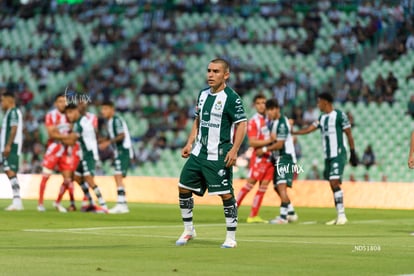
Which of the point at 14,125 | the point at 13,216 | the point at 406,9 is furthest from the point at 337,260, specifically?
the point at 406,9

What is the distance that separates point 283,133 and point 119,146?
5103mm

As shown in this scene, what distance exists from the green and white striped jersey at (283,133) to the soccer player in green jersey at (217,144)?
7.22m

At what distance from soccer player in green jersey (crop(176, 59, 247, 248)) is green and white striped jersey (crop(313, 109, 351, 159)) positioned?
7210 mm

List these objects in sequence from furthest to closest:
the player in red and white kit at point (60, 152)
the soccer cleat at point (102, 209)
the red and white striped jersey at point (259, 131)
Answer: the player in red and white kit at point (60, 152) < the soccer cleat at point (102, 209) < the red and white striped jersey at point (259, 131)

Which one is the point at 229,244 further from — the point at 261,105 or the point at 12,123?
the point at 12,123

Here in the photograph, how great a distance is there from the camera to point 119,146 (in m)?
24.4

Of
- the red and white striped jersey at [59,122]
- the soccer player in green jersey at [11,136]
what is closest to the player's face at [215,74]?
the soccer player in green jersey at [11,136]

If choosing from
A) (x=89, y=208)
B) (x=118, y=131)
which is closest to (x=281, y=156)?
(x=118, y=131)

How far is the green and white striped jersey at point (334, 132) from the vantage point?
20469 millimetres

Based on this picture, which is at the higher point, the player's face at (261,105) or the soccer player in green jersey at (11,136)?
the player's face at (261,105)

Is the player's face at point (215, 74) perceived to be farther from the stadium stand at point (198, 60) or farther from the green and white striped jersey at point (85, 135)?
the stadium stand at point (198, 60)

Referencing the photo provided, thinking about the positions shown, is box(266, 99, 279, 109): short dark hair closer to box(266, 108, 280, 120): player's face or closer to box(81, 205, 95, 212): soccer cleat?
box(266, 108, 280, 120): player's face

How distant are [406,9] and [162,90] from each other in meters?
9.52

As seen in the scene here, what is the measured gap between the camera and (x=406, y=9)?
3828 centimetres
